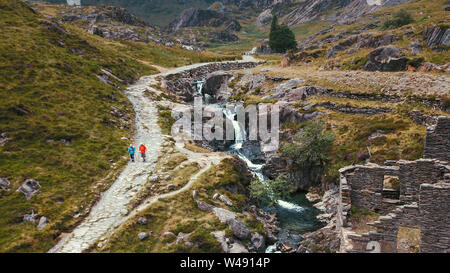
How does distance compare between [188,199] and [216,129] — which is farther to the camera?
[216,129]

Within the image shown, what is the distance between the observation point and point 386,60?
5475 cm

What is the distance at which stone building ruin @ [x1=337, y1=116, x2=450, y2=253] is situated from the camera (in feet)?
56.7

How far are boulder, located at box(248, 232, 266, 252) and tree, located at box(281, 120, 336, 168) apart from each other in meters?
17.5

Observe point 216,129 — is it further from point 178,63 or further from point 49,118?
point 178,63

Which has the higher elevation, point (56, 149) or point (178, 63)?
point (178, 63)

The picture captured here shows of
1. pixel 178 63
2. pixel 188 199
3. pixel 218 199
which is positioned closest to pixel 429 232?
pixel 218 199

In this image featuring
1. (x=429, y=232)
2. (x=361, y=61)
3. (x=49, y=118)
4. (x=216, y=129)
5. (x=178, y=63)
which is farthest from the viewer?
(x=178, y=63)

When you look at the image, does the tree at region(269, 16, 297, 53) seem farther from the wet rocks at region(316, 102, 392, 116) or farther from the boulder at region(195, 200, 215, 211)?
the boulder at region(195, 200, 215, 211)

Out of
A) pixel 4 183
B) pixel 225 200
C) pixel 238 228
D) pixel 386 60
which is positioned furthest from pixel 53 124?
pixel 386 60

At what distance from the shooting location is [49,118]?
34.3 m

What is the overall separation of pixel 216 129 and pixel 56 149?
962 inches

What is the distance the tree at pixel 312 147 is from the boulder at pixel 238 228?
1839 centimetres

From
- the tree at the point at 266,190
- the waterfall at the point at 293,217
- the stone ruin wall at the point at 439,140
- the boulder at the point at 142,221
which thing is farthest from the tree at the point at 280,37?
the boulder at the point at 142,221

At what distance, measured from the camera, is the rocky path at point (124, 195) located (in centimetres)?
2086
